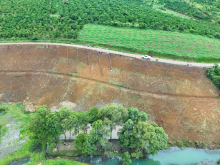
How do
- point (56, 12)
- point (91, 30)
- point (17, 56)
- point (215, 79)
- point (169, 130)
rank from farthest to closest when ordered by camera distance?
point (56, 12), point (91, 30), point (17, 56), point (215, 79), point (169, 130)

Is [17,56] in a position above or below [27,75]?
above

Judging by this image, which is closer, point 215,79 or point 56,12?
point 215,79

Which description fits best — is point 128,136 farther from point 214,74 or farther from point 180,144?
point 214,74

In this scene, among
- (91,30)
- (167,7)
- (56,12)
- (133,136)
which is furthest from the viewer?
(167,7)

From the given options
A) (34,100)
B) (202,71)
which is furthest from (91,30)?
(202,71)

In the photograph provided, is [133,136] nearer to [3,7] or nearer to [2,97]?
[2,97]

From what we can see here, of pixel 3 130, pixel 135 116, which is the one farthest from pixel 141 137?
pixel 3 130

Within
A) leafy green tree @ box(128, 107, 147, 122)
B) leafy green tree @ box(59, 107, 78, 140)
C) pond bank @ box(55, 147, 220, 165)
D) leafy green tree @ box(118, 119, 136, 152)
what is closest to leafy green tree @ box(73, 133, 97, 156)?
leafy green tree @ box(59, 107, 78, 140)
